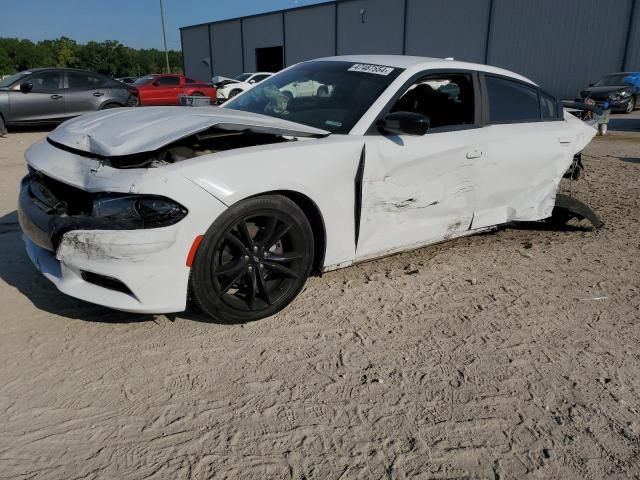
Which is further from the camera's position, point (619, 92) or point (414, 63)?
point (619, 92)

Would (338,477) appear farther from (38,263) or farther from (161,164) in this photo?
(38,263)

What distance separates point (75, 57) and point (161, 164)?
99.5 meters

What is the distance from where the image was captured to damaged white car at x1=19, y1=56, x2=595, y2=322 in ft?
8.75

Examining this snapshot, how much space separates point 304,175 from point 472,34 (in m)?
28.0

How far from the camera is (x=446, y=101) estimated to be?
163 inches

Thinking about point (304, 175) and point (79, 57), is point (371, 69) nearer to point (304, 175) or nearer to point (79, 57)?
point (304, 175)

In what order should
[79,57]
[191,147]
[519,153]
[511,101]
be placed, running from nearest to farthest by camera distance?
[191,147] < [519,153] < [511,101] < [79,57]

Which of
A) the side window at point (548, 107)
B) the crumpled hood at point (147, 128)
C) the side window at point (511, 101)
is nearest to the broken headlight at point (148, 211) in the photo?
the crumpled hood at point (147, 128)

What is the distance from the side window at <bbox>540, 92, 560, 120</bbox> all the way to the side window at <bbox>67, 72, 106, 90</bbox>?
35.2 ft

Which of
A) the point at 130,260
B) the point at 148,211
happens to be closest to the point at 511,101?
the point at 148,211

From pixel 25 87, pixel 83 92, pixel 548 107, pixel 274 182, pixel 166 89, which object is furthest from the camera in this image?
pixel 166 89

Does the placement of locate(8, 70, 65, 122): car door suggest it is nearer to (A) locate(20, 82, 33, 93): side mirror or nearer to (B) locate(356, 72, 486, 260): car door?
(A) locate(20, 82, 33, 93): side mirror

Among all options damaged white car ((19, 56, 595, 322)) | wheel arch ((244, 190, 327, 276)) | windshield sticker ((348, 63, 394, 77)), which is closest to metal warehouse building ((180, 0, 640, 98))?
damaged white car ((19, 56, 595, 322))

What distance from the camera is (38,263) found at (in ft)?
9.91
